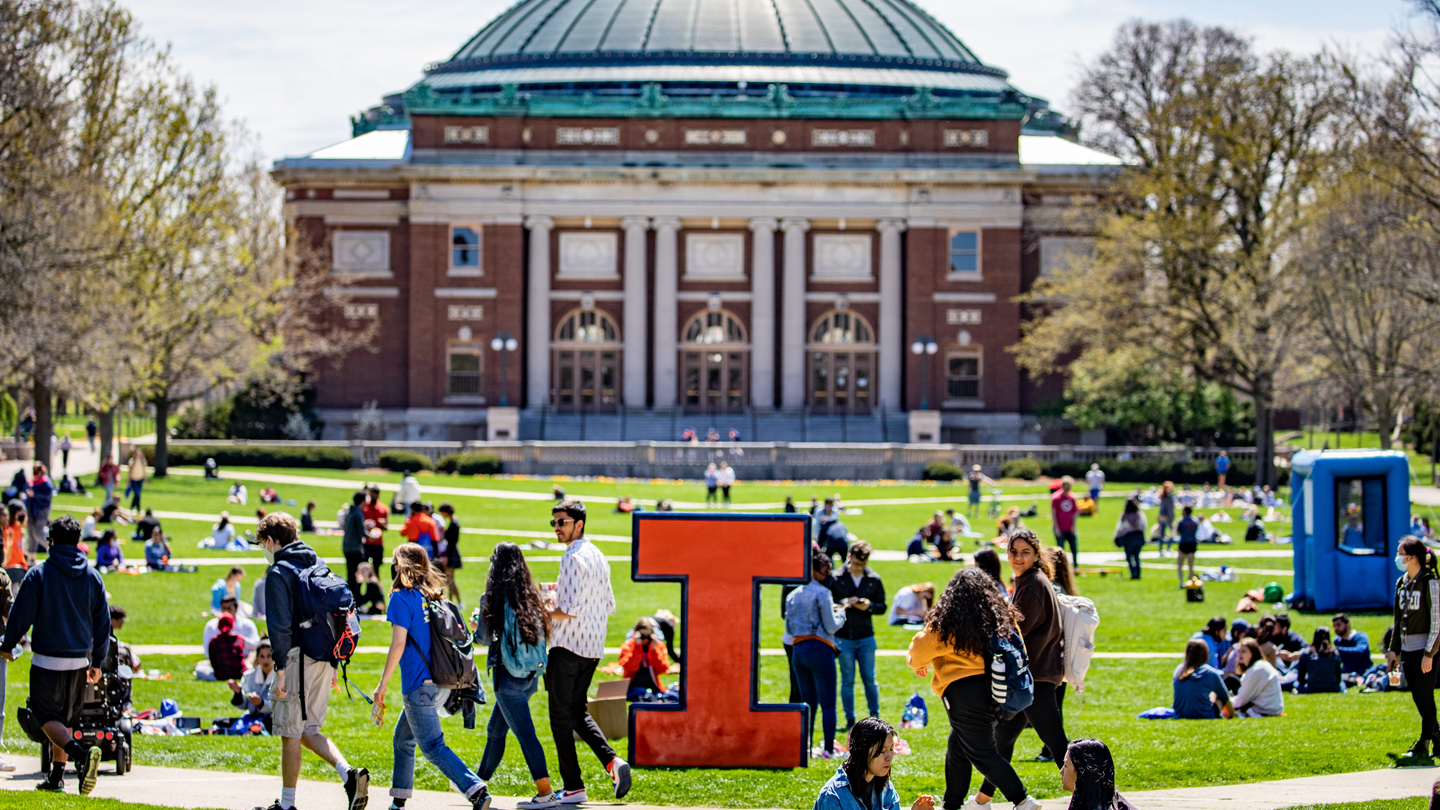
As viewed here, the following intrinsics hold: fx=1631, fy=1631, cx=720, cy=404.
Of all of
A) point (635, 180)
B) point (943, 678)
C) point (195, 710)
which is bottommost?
point (195, 710)

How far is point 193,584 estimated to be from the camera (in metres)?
25.9

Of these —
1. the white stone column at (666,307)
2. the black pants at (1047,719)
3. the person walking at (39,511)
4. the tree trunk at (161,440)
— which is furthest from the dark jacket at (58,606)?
the white stone column at (666,307)

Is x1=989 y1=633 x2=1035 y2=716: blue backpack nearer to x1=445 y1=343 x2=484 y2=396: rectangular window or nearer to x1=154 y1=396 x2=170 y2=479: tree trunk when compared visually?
x1=154 y1=396 x2=170 y2=479: tree trunk

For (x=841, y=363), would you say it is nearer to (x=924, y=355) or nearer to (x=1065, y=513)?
(x=924, y=355)

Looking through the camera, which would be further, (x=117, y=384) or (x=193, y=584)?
(x=117, y=384)

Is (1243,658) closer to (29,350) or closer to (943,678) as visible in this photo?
(943,678)

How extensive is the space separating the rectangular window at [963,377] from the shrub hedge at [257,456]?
26065 mm

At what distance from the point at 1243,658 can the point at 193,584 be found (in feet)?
53.9

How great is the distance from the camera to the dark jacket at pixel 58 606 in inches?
456

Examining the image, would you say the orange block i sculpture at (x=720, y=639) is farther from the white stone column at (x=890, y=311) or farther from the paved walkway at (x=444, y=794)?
the white stone column at (x=890, y=311)

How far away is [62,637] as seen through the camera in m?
11.6

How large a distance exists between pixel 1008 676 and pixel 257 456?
4464 cm

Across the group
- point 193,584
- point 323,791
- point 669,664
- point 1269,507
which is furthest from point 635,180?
point 323,791

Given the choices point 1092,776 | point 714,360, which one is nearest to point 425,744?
point 1092,776
